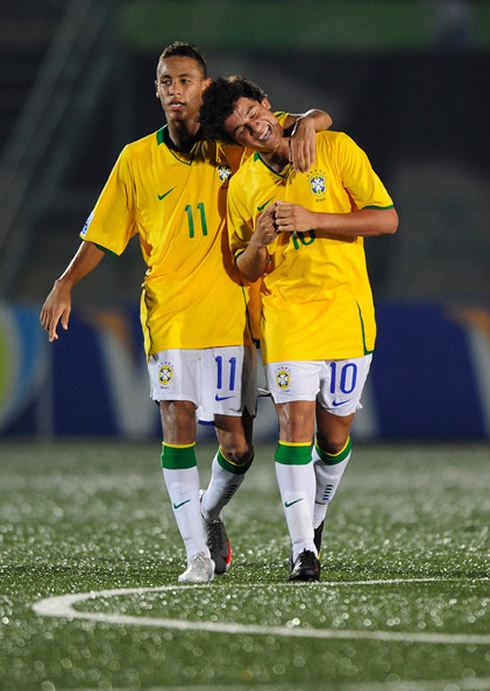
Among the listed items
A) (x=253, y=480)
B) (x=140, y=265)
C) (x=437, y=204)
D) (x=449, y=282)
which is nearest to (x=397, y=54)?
(x=437, y=204)

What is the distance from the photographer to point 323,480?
5.21m

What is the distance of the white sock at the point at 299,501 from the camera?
15.3 feet

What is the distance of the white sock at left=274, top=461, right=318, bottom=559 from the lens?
4.67 meters

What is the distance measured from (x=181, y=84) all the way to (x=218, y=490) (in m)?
1.60

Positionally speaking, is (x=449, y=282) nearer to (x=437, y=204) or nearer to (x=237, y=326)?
(x=437, y=204)

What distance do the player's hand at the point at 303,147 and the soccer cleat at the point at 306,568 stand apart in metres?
1.34

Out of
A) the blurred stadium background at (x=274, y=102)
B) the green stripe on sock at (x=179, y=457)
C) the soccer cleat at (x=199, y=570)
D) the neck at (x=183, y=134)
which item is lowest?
the soccer cleat at (x=199, y=570)

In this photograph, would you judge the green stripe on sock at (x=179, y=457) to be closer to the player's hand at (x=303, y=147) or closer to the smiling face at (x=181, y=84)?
the player's hand at (x=303, y=147)

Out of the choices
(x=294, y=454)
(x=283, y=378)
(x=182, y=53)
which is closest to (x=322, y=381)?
(x=283, y=378)

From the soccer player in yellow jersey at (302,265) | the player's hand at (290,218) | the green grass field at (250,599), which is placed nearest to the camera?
the green grass field at (250,599)

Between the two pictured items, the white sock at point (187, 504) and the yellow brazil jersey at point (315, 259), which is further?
the white sock at point (187, 504)

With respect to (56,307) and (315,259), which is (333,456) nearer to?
(315,259)

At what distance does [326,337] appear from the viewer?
4.76 m

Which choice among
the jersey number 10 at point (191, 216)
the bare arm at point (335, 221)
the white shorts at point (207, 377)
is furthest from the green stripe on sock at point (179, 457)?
the bare arm at point (335, 221)
